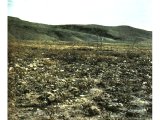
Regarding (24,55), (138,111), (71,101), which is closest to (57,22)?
(24,55)

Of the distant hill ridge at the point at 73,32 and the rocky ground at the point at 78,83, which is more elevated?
the distant hill ridge at the point at 73,32

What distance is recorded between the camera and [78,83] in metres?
4.26

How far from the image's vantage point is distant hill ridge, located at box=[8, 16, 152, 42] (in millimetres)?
4160

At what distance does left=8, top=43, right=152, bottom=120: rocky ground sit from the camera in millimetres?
4156

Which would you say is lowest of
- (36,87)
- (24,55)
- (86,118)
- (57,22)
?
(86,118)

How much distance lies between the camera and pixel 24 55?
13.8 ft

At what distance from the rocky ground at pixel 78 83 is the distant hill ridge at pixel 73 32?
109 mm

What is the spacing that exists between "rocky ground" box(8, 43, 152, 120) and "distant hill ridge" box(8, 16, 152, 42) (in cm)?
11

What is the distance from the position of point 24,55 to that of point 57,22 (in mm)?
482

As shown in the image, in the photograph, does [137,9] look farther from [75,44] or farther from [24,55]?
[24,55]

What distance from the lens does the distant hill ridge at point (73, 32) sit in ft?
13.6

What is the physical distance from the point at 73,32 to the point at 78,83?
53 cm

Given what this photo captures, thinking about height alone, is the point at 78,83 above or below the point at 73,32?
below

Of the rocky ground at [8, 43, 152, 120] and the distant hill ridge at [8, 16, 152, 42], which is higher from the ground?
the distant hill ridge at [8, 16, 152, 42]
